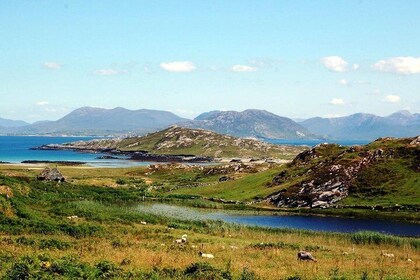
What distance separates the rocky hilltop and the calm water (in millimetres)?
16718

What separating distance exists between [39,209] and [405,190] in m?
89.6

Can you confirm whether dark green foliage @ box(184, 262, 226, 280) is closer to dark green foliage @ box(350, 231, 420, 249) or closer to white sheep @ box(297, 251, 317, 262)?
white sheep @ box(297, 251, 317, 262)

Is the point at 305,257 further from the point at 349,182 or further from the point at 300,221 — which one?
the point at 349,182

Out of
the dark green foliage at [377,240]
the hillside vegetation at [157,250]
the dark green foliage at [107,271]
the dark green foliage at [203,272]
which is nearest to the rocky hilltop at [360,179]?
the dark green foliage at [377,240]

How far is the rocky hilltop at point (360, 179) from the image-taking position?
11362 centimetres

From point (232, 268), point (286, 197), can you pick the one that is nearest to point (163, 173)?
point (286, 197)

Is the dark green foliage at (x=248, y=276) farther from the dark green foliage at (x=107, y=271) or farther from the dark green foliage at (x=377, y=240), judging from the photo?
the dark green foliage at (x=377, y=240)

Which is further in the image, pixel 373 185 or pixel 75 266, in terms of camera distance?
pixel 373 185

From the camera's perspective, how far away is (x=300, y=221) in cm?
9500

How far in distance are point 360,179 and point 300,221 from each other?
34337mm

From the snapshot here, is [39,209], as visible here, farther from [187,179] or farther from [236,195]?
[187,179]

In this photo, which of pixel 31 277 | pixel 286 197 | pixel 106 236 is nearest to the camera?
pixel 31 277

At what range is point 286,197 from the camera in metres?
120

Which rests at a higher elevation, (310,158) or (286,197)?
(310,158)
